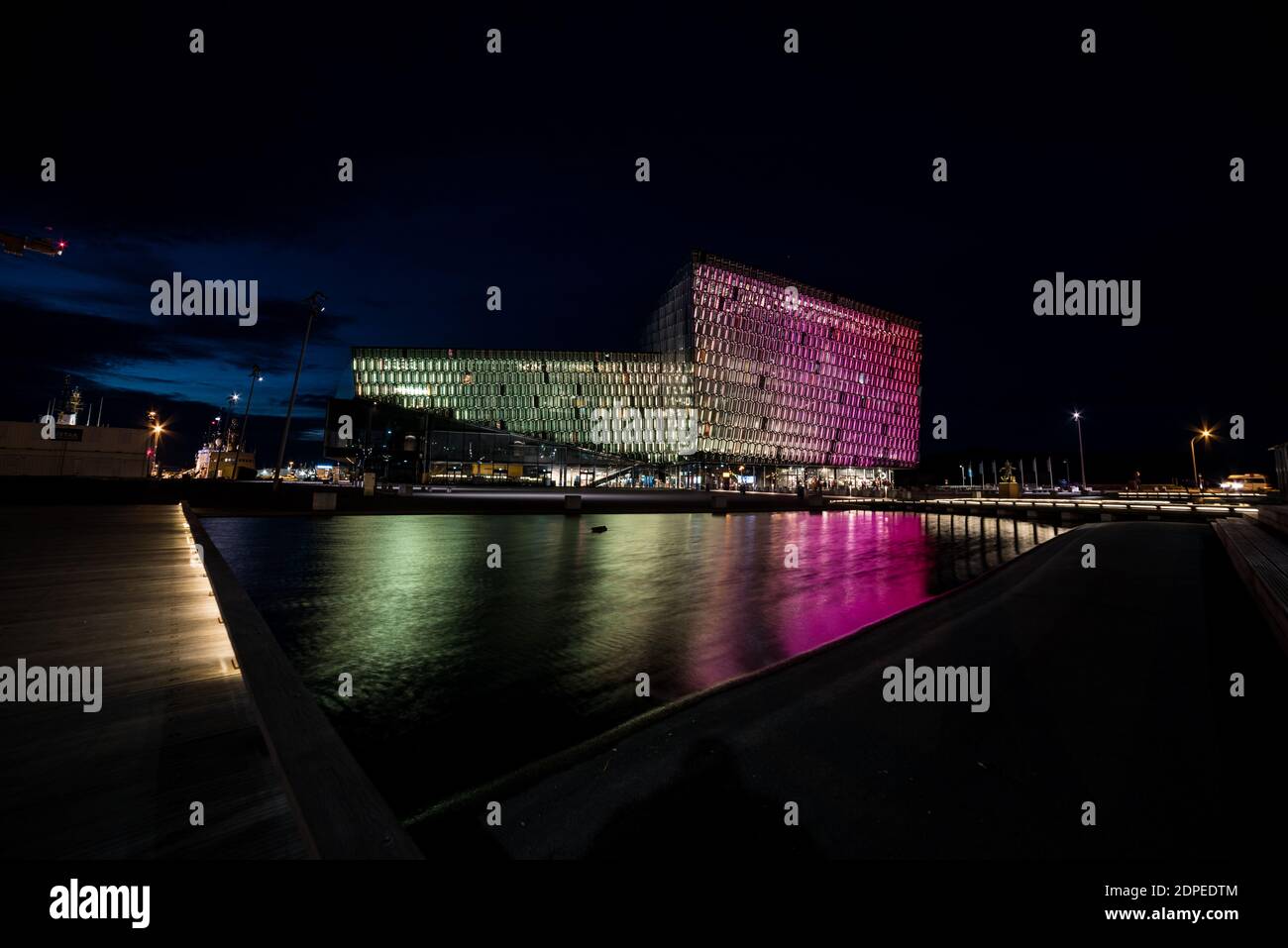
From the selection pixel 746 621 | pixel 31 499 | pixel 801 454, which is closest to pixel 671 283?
pixel 801 454

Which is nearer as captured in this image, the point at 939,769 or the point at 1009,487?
the point at 939,769

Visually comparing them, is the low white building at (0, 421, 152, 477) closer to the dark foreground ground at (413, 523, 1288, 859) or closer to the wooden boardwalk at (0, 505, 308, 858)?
the wooden boardwalk at (0, 505, 308, 858)

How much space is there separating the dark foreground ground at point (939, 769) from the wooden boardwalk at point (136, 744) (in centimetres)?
91

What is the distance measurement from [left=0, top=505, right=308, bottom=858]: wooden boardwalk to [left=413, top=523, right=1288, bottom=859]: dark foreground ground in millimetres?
911

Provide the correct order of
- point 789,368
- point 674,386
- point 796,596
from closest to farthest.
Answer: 1. point 796,596
2. point 674,386
3. point 789,368

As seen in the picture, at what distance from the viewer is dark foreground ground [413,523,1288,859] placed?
8.50ft

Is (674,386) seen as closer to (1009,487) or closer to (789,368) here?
(789,368)

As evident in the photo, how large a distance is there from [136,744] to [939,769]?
14.8ft

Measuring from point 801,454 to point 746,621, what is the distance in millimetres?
115067

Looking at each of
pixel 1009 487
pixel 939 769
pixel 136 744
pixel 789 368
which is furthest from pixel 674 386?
pixel 136 744

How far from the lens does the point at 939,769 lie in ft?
10.5

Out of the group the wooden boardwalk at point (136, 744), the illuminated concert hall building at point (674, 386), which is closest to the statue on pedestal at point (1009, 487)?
the wooden boardwalk at point (136, 744)

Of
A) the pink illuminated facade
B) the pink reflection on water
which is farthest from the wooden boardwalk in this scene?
the pink illuminated facade
